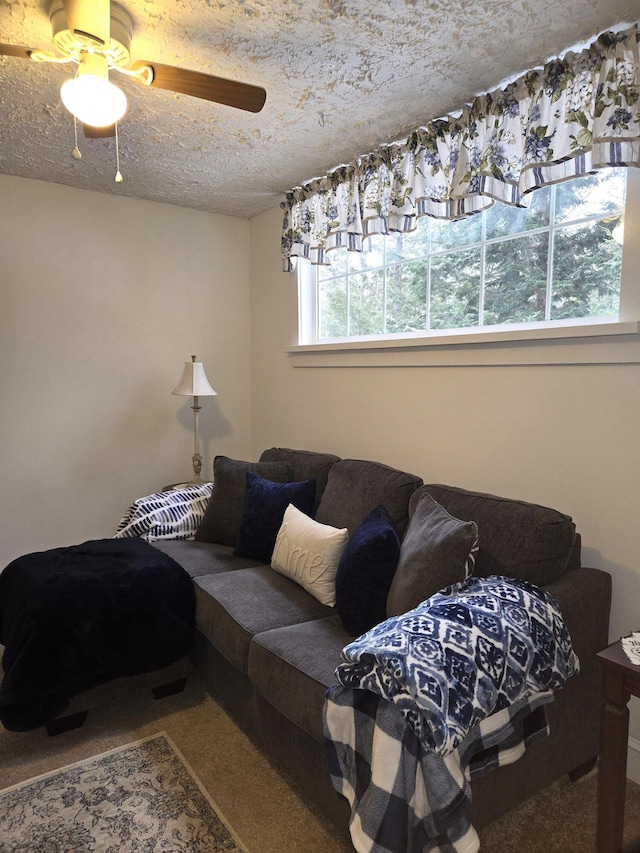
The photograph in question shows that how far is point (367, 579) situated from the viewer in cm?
192

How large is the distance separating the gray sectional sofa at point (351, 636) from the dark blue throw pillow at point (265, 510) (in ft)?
0.58

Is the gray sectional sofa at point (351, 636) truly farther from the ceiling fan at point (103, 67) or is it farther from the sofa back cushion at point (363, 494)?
the ceiling fan at point (103, 67)

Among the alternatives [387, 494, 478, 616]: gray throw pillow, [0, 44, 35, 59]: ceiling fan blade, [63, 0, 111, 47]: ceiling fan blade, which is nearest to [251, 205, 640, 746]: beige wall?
[387, 494, 478, 616]: gray throw pillow

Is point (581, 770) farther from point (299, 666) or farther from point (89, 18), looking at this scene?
point (89, 18)

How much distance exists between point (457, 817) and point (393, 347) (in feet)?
6.57

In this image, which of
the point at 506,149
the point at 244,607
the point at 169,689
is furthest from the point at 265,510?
the point at 506,149

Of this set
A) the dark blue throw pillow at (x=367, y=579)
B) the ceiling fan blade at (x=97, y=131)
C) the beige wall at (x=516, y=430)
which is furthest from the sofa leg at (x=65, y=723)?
A: the ceiling fan blade at (x=97, y=131)

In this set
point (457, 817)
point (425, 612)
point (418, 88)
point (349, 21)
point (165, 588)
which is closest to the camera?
point (457, 817)

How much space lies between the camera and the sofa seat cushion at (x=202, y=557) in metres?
2.54

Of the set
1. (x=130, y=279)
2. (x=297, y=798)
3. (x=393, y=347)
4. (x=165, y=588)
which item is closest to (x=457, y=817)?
(x=297, y=798)

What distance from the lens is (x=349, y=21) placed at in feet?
5.73

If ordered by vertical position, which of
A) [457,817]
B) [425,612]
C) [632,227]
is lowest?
[457,817]

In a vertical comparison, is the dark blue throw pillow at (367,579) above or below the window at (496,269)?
below

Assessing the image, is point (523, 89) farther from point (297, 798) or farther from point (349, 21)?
point (297, 798)
